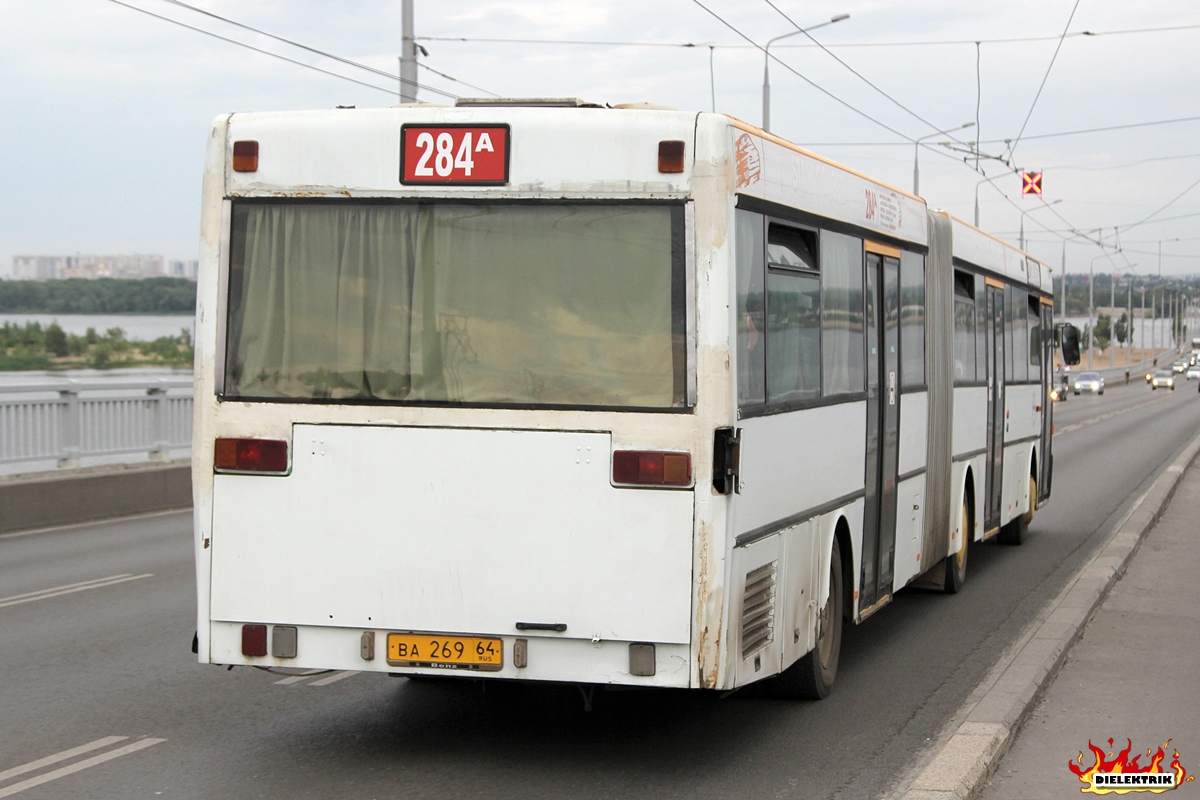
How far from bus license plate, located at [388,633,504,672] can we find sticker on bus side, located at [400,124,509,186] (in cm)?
190

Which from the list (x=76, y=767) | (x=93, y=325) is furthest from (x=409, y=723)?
(x=93, y=325)

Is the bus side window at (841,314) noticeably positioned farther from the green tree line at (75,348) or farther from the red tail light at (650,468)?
the green tree line at (75,348)

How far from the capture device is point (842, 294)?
26.9 ft

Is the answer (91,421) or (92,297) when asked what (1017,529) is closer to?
(92,297)

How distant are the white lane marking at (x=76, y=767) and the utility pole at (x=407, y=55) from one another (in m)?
15.4

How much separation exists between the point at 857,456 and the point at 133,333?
11532mm

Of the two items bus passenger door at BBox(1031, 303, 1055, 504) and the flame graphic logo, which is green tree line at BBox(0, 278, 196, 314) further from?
the flame graphic logo

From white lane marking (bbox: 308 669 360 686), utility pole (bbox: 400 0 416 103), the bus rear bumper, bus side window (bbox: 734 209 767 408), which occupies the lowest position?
white lane marking (bbox: 308 669 360 686)

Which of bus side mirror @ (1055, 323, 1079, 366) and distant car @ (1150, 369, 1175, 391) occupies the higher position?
bus side mirror @ (1055, 323, 1079, 366)

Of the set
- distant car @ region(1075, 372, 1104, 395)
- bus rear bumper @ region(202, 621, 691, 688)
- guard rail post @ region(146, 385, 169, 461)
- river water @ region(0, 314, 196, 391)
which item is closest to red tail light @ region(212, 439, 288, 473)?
bus rear bumper @ region(202, 621, 691, 688)

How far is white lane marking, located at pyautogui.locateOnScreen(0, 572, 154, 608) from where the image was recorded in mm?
10977

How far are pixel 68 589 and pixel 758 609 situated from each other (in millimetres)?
6835

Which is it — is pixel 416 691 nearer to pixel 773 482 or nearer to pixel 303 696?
pixel 303 696

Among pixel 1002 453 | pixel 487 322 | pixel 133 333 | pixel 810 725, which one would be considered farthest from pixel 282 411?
pixel 133 333
